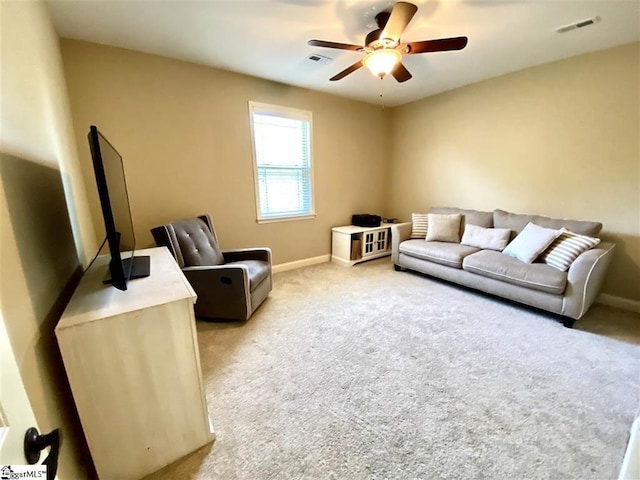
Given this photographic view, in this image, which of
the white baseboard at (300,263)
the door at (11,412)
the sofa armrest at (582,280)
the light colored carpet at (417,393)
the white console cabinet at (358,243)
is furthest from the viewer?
the white console cabinet at (358,243)

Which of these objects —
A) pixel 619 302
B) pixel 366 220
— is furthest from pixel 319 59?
pixel 619 302

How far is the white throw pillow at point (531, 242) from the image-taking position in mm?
2754

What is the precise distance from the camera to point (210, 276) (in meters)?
2.44

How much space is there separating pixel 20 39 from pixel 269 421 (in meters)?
2.31

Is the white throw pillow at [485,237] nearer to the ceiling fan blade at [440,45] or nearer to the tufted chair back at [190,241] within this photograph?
the ceiling fan blade at [440,45]

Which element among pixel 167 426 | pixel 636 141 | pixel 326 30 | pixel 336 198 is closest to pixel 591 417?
pixel 167 426

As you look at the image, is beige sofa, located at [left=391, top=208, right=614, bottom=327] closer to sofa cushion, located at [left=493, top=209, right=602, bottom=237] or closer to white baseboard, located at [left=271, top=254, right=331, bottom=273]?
sofa cushion, located at [left=493, top=209, right=602, bottom=237]

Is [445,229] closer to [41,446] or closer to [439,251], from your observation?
[439,251]

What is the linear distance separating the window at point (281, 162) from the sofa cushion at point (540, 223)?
2450 mm

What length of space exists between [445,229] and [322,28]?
2693mm

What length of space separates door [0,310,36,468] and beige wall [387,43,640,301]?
4.23 m

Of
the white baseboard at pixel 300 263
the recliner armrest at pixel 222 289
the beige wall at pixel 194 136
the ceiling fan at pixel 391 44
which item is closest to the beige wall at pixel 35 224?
the beige wall at pixel 194 136

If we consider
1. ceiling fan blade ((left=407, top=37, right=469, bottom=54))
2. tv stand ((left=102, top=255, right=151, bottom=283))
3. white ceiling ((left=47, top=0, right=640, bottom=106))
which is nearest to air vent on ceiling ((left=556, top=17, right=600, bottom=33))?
white ceiling ((left=47, top=0, right=640, bottom=106))

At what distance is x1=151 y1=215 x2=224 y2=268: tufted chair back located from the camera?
2.41 meters
